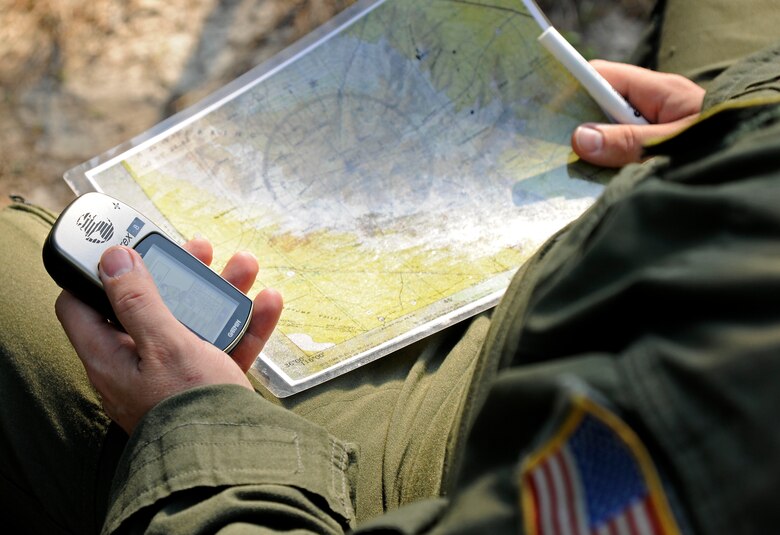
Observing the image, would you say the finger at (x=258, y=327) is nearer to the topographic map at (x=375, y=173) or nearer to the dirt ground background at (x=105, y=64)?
the topographic map at (x=375, y=173)

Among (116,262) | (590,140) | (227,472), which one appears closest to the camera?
(227,472)

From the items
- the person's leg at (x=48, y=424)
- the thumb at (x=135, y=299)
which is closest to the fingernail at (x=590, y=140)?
the thumb at (x=135, y=299)

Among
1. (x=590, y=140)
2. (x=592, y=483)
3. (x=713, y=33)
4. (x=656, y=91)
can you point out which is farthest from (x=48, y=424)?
(x=713, y=33)

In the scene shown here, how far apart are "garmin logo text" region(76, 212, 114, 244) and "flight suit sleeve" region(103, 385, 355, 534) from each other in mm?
227

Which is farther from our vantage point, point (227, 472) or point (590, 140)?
point (590, 140)

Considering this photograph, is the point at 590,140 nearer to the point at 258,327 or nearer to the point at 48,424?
the point at 258,327

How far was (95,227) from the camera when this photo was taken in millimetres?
854

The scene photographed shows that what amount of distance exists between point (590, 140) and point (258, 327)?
518 millimetres

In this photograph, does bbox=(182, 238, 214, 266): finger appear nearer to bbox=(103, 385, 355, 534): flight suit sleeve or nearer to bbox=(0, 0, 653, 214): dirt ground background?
bbox=(103, 385, 355, 534): flight suit sleeve

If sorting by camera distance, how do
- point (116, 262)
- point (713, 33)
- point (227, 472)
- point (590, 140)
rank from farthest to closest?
point (713, 33)
point (590, 140)
point (116, 262)
point (227, 472)

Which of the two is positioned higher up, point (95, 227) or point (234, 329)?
point (95, 227)

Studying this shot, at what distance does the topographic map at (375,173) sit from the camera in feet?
3.19

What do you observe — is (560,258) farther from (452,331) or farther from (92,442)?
(92,442)

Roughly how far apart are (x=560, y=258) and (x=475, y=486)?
202 mm
